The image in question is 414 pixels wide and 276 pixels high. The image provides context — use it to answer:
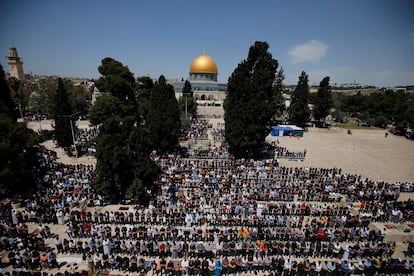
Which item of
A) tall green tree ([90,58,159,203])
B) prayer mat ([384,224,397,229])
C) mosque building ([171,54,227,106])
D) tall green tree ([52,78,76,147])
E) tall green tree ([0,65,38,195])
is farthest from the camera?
mosque building ([171,54,227,106])

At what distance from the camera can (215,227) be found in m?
13.7

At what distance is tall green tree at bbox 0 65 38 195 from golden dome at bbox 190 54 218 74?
2728 inches

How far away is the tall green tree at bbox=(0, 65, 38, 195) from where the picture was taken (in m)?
15.6

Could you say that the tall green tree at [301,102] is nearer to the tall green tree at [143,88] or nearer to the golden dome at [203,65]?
the tall green tree at [143,88]

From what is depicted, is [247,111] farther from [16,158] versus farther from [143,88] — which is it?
[16,158]

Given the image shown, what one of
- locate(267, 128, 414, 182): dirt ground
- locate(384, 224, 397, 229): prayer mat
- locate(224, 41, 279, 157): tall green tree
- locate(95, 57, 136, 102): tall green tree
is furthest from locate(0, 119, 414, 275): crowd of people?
locate(95, 57, 136, 102): tall green tree

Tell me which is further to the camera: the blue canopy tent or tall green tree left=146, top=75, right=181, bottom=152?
the blue canopy tent

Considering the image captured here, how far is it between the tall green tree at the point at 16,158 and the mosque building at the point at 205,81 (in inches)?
2555

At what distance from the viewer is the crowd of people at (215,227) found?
35.8 feet

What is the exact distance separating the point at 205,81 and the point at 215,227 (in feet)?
242

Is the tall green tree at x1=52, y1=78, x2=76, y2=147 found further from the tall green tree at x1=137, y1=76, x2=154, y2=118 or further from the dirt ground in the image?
the dirt ground

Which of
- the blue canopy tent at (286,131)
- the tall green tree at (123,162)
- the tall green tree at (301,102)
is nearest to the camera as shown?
the tall green tree at (123,162)

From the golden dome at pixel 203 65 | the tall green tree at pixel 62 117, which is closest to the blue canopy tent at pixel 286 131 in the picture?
the tall green tree at pixel 62 117

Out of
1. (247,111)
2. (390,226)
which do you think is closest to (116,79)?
(247,111)
